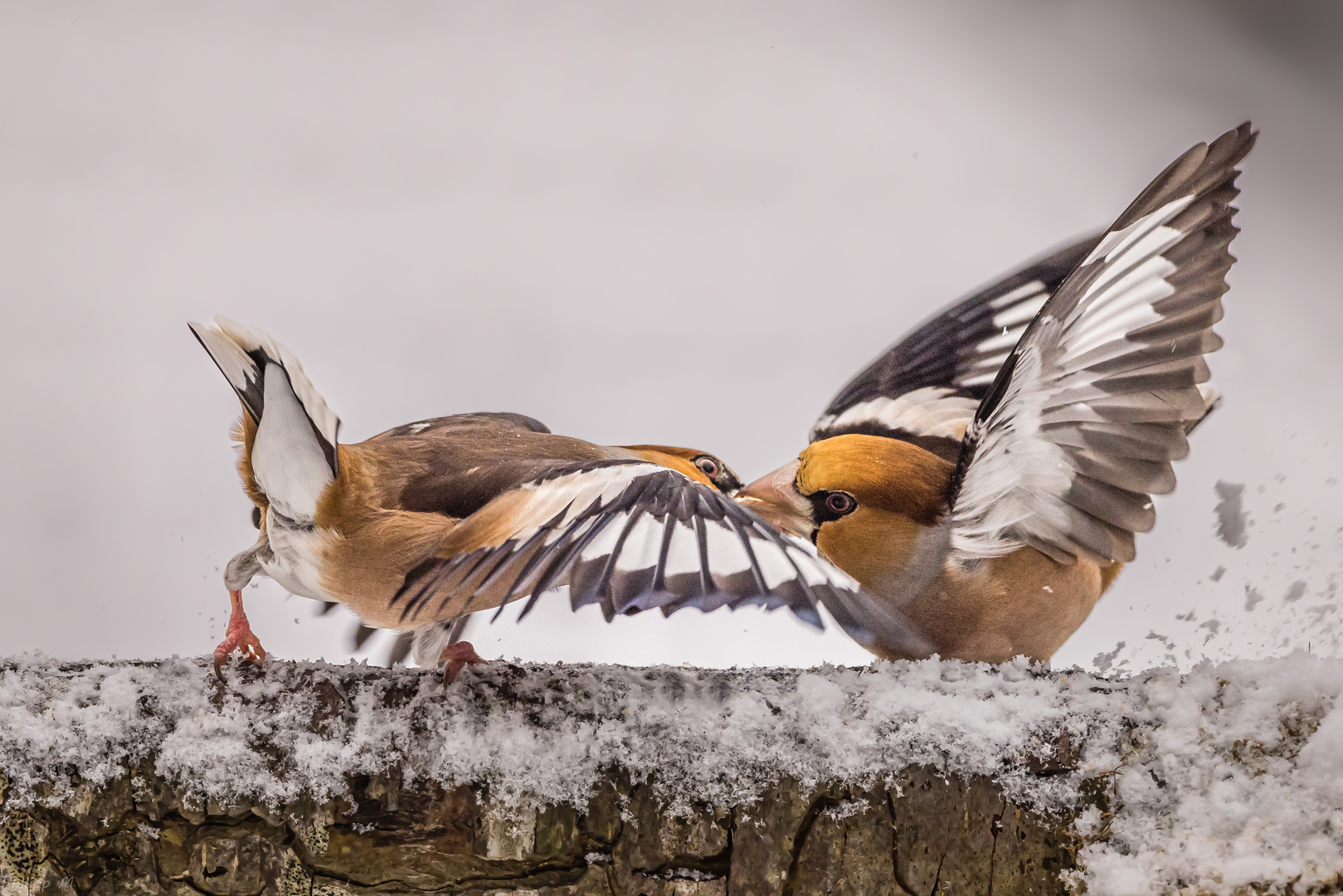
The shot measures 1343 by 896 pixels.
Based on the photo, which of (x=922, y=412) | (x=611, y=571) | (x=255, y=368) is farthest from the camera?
(x=922, y=412)

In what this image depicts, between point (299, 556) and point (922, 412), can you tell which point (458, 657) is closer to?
point (299, 556)

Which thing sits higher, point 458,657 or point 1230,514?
→ point 1230,514

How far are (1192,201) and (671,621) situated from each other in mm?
568

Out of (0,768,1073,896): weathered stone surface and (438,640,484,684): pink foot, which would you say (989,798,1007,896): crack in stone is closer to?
(0,768,1073,896): weathered stone surface

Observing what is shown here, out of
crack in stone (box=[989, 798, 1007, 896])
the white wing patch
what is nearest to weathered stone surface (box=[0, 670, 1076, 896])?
crack in stone (box=[989, 798, 1007, 896])

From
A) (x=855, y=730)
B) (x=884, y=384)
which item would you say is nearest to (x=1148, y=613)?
(x=884, y=384)

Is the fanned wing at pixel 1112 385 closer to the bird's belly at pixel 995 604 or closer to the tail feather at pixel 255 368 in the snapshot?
the bird's belly at pixel 995 604

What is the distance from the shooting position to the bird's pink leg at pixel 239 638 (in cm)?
63

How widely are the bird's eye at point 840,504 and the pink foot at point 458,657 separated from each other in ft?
0.87

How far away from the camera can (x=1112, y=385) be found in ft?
1.91

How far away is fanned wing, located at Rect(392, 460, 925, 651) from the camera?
447 millimetres

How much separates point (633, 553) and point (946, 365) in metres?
0.45

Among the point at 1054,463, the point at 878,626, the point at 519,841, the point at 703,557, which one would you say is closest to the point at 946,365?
the point at 1054,463

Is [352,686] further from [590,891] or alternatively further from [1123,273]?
[1123,273]
